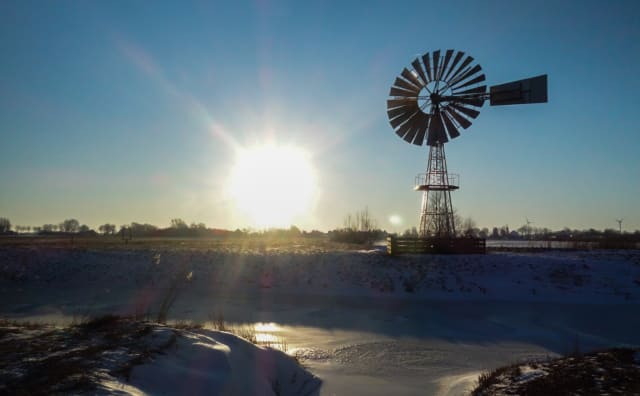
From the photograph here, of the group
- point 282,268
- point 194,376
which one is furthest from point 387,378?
point 282,268

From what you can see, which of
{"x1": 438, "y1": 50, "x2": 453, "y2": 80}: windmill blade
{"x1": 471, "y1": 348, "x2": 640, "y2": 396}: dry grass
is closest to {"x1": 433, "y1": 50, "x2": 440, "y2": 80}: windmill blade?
{"x1": 438, "y1": 50, "x2": 453, "y2": 80}: windmill blade

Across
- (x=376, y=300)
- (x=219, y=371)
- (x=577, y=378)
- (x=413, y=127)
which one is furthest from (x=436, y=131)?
(x=219, y=371)

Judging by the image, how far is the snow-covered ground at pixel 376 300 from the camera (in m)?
9.47

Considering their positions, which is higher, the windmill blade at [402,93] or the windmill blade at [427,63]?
the windmill blade at [427,63]

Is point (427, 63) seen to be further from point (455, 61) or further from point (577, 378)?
point (577, 378)

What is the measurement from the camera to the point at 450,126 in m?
27.5

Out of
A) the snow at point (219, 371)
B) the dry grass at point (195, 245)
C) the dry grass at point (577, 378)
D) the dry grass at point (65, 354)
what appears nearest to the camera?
the dry grass at point (65, 354)

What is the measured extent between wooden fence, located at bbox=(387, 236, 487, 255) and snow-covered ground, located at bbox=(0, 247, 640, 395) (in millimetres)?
1238

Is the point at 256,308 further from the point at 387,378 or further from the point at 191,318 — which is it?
the point at 387,378

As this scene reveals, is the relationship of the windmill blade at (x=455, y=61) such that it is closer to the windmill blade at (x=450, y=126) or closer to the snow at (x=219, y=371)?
the windmill blade at (x=450, y=126)

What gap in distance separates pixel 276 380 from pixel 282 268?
54.4 feet

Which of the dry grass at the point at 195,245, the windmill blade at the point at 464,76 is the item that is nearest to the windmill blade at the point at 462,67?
the windmill blade at the point at 464,76

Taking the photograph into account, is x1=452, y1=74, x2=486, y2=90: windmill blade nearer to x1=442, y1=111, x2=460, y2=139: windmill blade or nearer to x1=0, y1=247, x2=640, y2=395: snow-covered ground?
x1=442, y1=111, x2=460, y2=139: windmill blade

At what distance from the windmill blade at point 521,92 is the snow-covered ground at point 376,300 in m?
9.63
